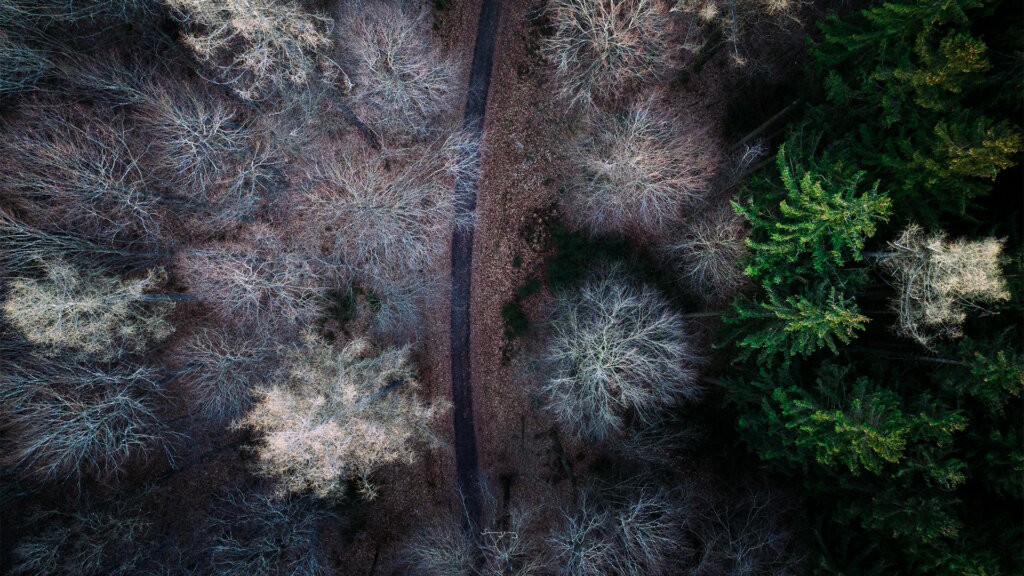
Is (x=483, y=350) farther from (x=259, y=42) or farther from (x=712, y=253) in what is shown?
(x=259, y=42)

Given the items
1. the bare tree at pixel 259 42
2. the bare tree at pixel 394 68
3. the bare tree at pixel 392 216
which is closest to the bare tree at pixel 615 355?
the bare tree at pixel 392 216

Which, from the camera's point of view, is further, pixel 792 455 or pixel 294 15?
pixel 294 15

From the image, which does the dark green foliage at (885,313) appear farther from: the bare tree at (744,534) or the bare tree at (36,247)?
the bare tree at (36,247)

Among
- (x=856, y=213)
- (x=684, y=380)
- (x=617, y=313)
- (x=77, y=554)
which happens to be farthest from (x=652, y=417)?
(x=77, y=554)

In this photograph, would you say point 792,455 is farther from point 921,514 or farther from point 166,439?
point 166,439

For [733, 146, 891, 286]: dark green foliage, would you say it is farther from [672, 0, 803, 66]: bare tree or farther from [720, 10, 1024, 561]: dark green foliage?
[672, 0, 803, 66]: bare tree
